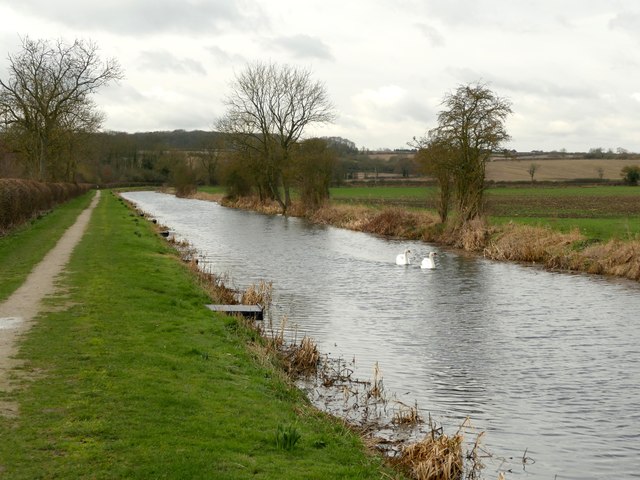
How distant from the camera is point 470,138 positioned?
34812 mm

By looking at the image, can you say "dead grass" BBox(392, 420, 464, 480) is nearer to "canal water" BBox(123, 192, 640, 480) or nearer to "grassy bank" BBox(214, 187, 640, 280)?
"canal water" BBox(123, 192, 640, 480)

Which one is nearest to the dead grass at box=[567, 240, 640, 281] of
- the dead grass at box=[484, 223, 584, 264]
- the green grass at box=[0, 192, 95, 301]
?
the dead grass at box=[484, 223, 584, 264]

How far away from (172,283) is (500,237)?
1801cm

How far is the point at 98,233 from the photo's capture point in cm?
2961

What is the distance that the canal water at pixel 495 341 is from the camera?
30.4 ft

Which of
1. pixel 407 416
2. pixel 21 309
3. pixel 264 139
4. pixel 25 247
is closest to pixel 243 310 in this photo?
pixel 21 309

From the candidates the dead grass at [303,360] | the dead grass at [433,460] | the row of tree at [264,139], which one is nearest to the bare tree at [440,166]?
the row of tree at [264,139]

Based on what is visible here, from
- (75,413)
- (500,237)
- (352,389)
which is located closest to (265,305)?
(352,389)

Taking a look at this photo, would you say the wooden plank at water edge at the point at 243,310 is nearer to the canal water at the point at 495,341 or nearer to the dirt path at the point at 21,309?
the canal water at the point at 495,341

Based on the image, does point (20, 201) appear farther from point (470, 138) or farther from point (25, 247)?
point (470, 138)

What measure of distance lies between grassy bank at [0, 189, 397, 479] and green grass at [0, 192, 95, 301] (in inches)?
125

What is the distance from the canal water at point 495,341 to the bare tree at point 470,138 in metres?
5.80

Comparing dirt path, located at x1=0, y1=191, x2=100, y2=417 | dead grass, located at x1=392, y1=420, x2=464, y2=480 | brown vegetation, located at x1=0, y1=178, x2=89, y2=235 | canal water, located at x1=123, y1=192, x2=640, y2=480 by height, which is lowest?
canal water, located at x1=123, y1=192, x2=640, y2=480

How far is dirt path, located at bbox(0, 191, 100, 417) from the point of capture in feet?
28.3
